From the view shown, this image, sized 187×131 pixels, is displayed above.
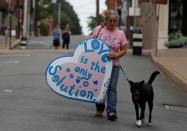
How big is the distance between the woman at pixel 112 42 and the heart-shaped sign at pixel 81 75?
0.12 m

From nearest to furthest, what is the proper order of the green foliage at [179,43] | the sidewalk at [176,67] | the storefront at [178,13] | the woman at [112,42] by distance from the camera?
the woman at [112,42], the sidewalk at [176,67], the green foliage at [179,43], the storefront at [178,13]

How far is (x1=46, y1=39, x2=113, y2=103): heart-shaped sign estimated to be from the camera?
6.87 m

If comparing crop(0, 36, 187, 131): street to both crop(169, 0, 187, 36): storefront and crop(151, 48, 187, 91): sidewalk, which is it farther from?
crop(169, 0, 187, 36): storefront

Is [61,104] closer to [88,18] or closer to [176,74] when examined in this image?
[176,74]

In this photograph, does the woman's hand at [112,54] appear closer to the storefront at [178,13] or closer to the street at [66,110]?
the street at [66,110]

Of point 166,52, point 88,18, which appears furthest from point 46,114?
point 88,18

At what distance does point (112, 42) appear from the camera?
22.2 ft

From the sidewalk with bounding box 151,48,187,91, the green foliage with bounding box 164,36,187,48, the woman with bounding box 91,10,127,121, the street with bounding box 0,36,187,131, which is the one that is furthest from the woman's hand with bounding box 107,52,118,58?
the green foliage with bounding box 164,36,187,48

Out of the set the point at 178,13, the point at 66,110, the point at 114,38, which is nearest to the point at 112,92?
the point at 114,38

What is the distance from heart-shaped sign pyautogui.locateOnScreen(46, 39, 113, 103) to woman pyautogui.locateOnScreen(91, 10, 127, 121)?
0.12 metres

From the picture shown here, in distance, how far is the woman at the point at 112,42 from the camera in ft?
21.8

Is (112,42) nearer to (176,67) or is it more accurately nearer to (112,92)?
(112,92)

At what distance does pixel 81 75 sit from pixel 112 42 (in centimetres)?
71

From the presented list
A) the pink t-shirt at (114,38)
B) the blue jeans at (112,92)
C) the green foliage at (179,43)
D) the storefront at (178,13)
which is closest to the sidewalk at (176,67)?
the green foliage at (179,43)
